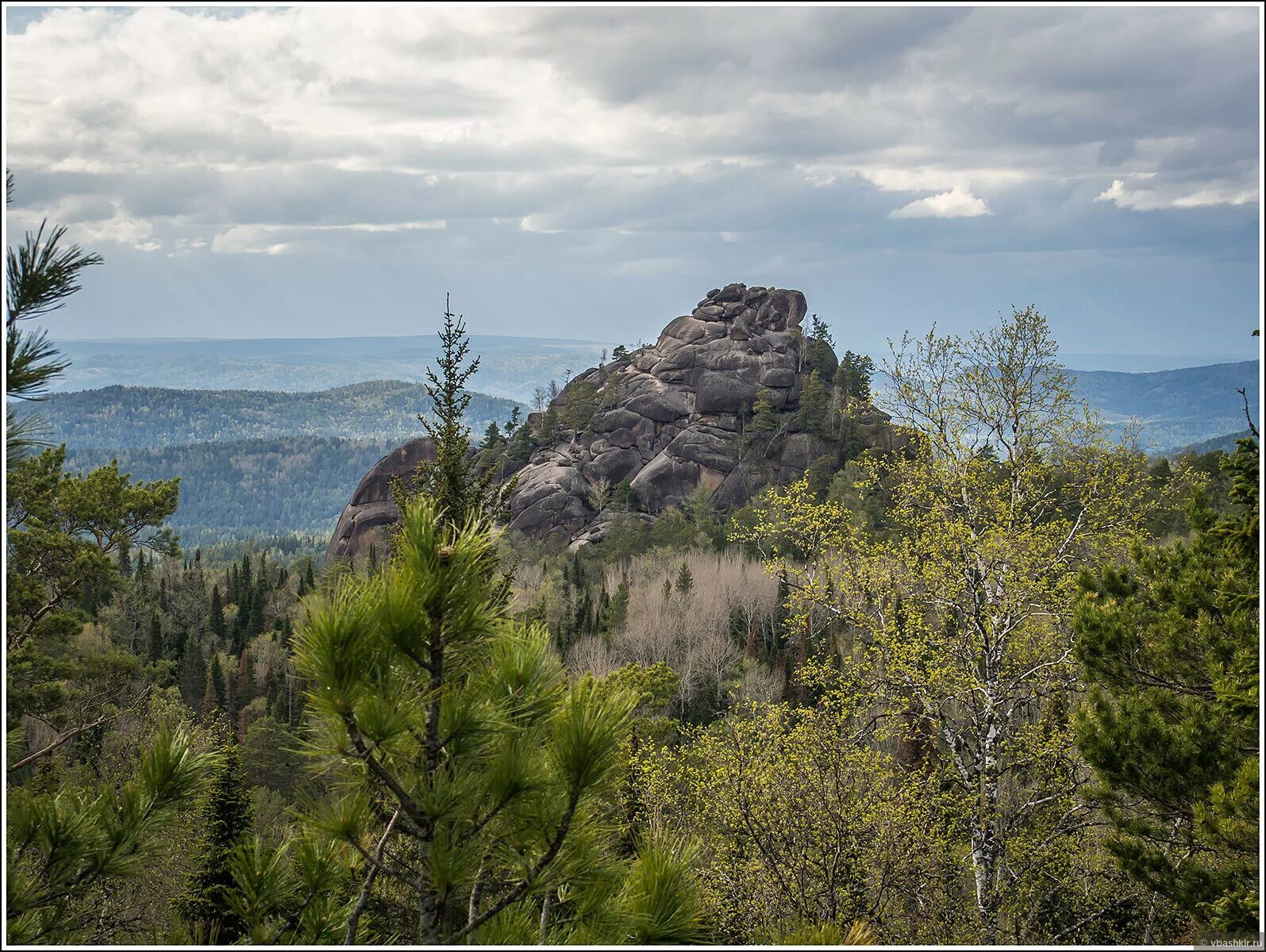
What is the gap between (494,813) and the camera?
13.3ft

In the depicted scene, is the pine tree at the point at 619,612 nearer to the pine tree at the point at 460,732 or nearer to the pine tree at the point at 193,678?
the pine tree at the point at 193,678

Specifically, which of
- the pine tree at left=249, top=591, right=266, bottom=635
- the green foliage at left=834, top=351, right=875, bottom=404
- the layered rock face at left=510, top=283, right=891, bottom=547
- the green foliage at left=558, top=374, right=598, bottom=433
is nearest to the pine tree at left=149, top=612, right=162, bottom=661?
the pine tree at left=249, top=591, right=266, bottom=635

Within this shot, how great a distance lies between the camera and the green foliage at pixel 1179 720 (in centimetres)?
676

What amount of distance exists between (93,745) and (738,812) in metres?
18.6

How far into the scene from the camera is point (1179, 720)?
7.99 m

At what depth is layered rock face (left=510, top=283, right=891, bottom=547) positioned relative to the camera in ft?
225

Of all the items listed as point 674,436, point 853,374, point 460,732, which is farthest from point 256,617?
point 460,732

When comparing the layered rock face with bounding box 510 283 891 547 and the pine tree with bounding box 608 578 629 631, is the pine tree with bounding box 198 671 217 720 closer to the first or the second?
the pine tree with bounding box 608 578 629 631

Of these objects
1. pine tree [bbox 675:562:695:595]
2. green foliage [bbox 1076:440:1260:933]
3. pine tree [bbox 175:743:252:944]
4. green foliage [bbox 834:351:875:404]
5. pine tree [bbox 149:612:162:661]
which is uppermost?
green foliage [bbox 834:351:875:404]

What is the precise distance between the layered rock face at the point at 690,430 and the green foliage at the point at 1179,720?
54.8 m

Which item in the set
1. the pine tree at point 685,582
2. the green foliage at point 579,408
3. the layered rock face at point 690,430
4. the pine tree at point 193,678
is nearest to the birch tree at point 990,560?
the pine tree at point 685,582

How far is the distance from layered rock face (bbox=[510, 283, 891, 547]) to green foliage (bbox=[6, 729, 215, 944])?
5997cm

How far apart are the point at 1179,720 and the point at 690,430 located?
209 feet

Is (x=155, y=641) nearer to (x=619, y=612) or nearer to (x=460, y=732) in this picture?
(x=619, y=612)
